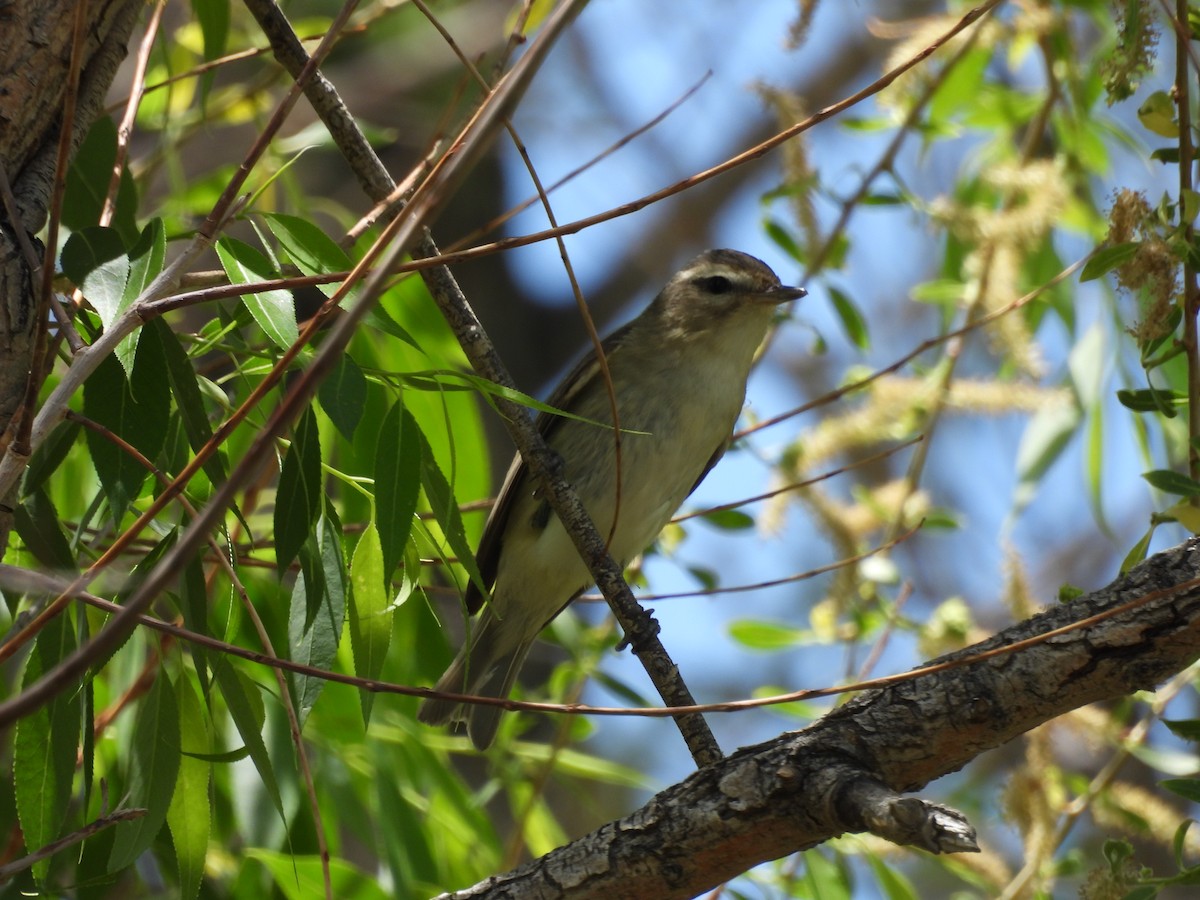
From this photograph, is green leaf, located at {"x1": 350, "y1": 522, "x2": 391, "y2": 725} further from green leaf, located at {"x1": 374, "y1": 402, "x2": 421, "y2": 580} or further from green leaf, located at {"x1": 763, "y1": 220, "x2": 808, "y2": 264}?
green leaf, located at {"x1": 763, "y1": 220, "x2": 808, "y2": 264}

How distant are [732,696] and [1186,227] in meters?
6.29

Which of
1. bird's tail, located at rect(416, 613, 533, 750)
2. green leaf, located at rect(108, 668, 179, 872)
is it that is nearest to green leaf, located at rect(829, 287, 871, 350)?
bird's tail, located at rect(416, 613, 533, 750)

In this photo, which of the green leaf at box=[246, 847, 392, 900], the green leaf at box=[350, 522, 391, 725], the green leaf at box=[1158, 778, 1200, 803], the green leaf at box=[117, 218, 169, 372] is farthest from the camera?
the green leaf at box=[246, 847, 392, 900]

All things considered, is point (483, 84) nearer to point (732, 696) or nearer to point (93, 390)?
point (93, 390)

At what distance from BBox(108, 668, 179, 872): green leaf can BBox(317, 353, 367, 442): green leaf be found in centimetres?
54

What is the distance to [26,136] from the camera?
6.11 ft

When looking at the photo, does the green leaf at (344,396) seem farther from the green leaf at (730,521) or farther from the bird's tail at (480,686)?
the green leaf at (730,521)

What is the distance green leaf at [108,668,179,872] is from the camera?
1771mm

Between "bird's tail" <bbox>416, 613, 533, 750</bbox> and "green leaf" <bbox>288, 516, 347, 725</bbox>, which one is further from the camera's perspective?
"bird's tail" <bbox>416, 613, 533, 750</bbox>

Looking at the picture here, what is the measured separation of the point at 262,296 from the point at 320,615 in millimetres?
508

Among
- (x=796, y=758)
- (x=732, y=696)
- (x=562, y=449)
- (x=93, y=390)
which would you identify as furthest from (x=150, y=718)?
(x=732, y=696)

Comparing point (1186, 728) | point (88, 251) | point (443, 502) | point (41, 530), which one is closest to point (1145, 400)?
point (1186, 728)

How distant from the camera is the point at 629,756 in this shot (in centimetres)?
835

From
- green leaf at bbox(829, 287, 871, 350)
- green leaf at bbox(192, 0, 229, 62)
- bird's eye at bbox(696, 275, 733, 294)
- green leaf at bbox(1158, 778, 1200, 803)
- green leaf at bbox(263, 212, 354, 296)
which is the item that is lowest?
green leaf at bbox(1158, 778, 1200, 803)
